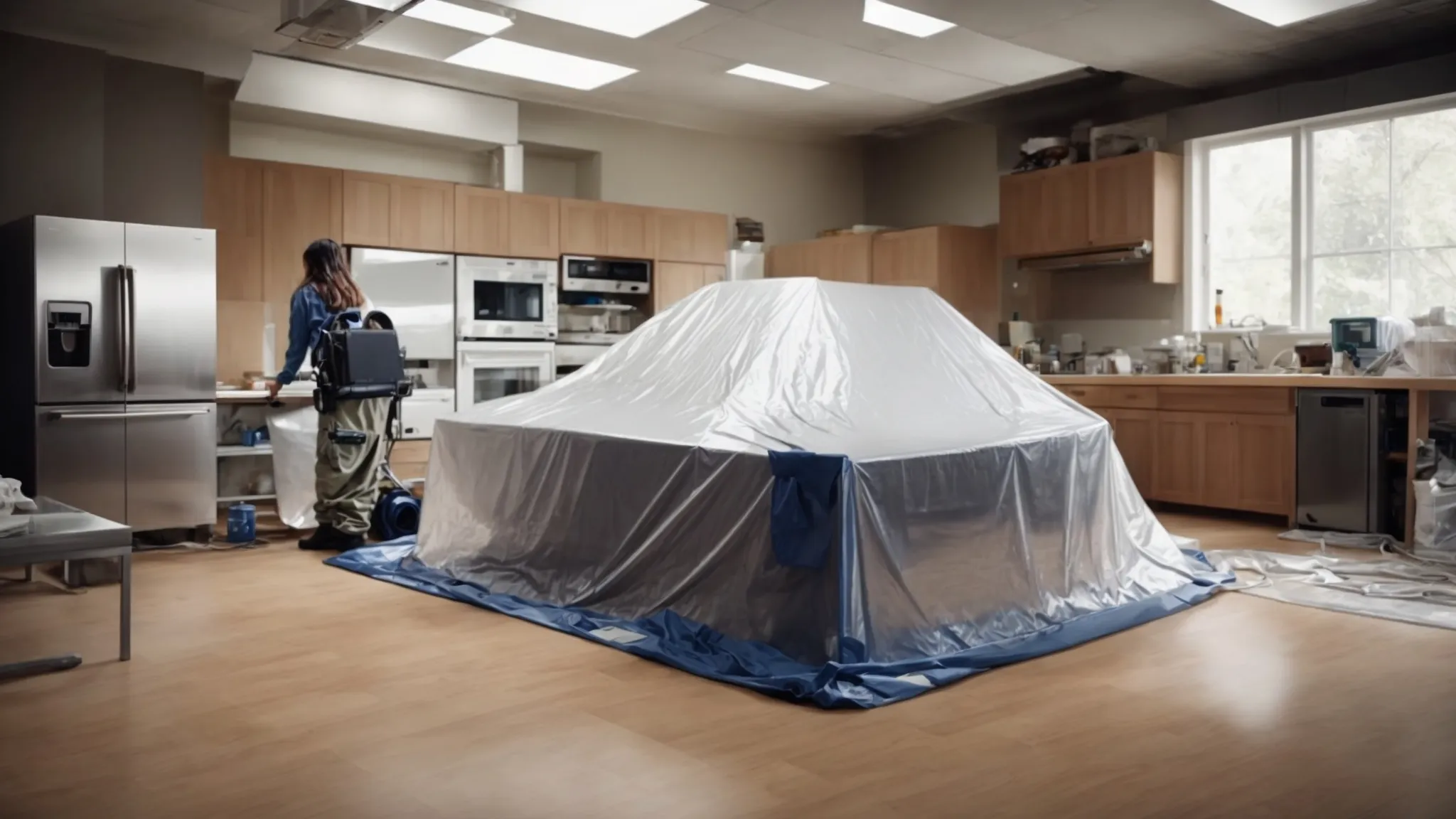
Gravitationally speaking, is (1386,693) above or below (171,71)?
below

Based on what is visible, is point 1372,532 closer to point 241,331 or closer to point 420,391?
point 420,391

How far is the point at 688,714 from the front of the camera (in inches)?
118

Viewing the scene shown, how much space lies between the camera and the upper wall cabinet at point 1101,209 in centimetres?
755

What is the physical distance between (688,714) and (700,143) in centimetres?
747

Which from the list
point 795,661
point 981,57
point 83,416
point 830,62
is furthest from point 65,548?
point 981,57

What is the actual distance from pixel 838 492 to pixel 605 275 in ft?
19.3

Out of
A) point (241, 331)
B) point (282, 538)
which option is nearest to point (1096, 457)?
point (282, 538)

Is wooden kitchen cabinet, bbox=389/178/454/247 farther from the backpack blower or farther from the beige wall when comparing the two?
the beige wall

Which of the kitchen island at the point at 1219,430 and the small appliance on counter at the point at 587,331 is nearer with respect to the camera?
the kitchen island at the point at 1219,430

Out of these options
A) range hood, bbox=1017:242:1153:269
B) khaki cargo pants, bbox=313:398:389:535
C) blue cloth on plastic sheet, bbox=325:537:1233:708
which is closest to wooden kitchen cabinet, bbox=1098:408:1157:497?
range hood, bbox=1017:242:1153:269

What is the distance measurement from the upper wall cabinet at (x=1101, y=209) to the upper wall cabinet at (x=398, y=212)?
430 cm

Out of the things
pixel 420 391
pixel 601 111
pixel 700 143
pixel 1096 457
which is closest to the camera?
pixel 1096 457

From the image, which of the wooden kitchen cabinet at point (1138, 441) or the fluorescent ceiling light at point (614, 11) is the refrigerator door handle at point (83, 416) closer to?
the fluorescent ceiling light at point (614, 11)

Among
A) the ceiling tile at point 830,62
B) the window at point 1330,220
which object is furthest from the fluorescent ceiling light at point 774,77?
the window at point 1330,220
